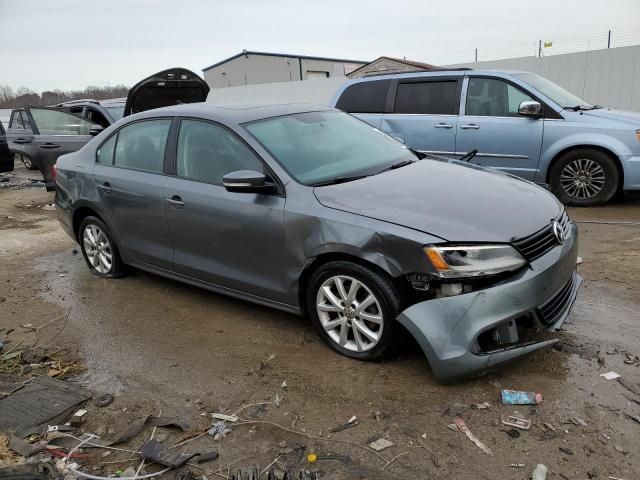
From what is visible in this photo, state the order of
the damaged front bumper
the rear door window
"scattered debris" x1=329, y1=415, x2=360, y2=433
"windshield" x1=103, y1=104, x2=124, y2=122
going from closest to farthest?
"scattered debris" x1=329, y1=415, x2=360, y2=433, the damaged front bumper, "windshield" x1=103, y1=104, x2=124, y2=122, the rear door window

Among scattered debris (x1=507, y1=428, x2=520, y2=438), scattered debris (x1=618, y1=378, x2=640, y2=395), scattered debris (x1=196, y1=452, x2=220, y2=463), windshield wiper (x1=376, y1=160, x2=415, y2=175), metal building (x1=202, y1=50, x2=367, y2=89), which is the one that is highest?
metal building (x1=202, y1=50, x2=367, y2=89)

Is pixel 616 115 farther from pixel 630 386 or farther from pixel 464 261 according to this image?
pixel 464 261

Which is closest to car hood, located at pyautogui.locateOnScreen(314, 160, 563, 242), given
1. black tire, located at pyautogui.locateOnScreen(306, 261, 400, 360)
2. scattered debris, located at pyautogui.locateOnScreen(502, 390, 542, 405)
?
black tire, located at pyautogui.locateOnScreen(306, 261, 400, 360)

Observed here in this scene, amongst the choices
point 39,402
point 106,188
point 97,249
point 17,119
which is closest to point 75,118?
point 17,119

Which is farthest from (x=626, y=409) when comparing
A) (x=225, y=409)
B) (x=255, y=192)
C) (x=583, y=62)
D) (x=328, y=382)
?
(x=583, y=62)

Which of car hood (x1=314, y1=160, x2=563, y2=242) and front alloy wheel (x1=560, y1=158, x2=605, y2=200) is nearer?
car hood (x1=314, y1=160, x2=563, y2=242)

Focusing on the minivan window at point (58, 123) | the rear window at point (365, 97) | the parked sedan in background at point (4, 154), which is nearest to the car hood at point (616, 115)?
the rear window at point (365, 97)

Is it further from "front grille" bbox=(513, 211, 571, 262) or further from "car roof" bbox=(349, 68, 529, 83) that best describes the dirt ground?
"car roof" bbox=(349, 68, 529, 83)

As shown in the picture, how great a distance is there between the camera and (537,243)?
127 inches

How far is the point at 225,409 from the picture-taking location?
312cm

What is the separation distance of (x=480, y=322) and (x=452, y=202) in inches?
31.8

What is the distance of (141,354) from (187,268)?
2.67 ft

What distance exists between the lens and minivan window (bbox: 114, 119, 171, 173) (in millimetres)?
4617

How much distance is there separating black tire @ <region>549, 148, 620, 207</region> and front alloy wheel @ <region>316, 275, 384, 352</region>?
15.4 feet
